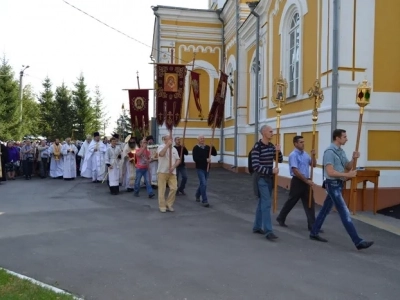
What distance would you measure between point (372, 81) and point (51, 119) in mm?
38616

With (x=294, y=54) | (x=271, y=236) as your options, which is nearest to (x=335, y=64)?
(x=294, y=54)

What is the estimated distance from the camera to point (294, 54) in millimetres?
14055

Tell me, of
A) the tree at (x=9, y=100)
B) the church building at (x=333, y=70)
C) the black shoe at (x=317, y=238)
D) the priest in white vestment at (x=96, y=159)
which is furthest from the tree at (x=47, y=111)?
the black shoe at (x=317, y=238)

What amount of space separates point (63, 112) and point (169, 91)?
3585cm

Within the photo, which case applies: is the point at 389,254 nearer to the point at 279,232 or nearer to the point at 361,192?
the point at 279,232

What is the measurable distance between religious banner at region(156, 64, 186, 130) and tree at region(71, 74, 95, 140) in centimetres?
3568

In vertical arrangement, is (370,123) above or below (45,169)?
above

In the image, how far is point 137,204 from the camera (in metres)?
11.2

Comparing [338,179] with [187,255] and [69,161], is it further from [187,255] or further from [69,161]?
[69,161]

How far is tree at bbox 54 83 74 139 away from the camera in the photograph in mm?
44062

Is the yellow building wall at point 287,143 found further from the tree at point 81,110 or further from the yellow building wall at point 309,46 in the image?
the tree at point 81,110

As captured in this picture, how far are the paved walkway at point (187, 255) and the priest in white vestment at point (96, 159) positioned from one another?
606 centimetres

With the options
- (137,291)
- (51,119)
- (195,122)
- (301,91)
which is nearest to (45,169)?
(195,122)

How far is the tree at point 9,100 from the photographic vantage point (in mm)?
36344
